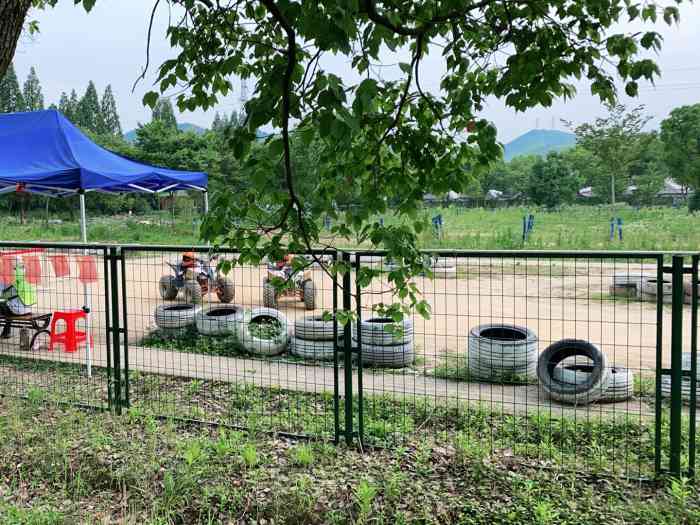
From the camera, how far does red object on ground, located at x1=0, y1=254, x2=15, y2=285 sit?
770 cm

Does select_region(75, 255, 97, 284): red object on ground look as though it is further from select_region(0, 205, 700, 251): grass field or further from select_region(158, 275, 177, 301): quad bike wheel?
select_region(0, 205, 700, 251): grass field

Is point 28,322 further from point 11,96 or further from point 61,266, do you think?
point 11,96

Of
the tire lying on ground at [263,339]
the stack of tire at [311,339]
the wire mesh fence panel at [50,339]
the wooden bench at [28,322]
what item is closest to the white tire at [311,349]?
the stack of tire at [311,339]

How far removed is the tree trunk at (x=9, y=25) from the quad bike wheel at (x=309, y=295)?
8.20m

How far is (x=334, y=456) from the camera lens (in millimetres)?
3980

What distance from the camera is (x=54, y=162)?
7656 mm

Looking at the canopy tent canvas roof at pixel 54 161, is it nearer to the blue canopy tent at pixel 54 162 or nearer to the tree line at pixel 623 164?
the blue canopy tent at pixel 54 162

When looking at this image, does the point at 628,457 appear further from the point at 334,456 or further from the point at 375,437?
the point at 334,456

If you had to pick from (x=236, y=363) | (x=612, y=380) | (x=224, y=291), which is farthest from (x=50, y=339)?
(x=612, y=380)

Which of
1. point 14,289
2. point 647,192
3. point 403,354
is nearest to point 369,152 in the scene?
point 403,354

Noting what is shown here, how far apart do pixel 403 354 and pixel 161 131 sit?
Answer: 145ft

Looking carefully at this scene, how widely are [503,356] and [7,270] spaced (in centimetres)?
635

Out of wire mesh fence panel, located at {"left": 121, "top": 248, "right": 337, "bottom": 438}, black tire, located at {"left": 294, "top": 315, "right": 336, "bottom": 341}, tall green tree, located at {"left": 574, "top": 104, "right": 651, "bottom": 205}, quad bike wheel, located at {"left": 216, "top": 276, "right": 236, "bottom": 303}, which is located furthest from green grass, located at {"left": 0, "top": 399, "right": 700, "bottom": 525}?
tall green tree, located at {"left": 574, "top": 104, "right": 651, "bottom": 205}

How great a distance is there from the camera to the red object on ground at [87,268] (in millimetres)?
6277
